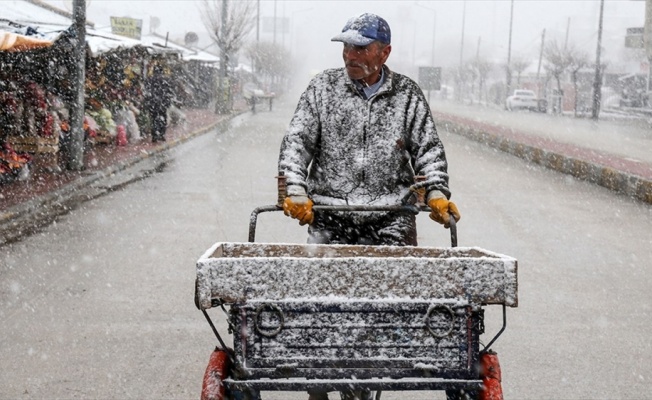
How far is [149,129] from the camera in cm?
2442

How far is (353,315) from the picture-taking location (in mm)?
2783

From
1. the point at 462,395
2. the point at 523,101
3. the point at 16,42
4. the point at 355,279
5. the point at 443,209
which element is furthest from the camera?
the point at 523,101

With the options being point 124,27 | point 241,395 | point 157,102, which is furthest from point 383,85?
point 124,27

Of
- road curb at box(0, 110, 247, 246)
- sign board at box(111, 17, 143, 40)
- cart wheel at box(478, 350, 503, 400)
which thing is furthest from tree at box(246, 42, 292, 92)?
cart wheel at box(478, 350, 503, 400)

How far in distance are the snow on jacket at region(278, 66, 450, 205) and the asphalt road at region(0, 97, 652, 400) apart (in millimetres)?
1648

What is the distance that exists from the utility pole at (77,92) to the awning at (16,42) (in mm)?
1817

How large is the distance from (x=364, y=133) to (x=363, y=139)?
1.0 inches

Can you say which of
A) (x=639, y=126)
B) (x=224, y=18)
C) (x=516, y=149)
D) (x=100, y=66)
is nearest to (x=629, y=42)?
(x=639, y=126)

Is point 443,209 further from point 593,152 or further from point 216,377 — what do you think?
point 593,152

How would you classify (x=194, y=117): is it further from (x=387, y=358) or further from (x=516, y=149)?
(x=387, y=358)

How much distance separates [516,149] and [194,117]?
53.6ft

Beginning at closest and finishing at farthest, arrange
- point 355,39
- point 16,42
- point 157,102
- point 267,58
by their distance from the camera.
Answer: point 355,39
point 16,42
point 157,102
point 267,58

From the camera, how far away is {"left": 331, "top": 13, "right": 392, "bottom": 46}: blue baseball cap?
358cm

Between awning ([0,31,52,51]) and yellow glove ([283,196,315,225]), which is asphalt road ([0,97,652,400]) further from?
awning ([0,31,52,51])
